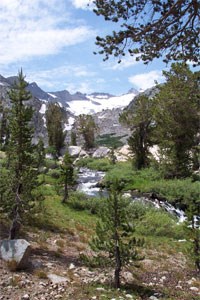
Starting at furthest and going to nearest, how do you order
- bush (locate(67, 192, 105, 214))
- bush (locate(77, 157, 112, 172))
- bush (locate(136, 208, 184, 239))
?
bush (locate(77, 157, 112, 172)) < bush (locate(67, 192, 105, 214)) < bush (locate(136, 208, 184, 239))

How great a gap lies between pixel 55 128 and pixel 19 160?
7702 centimetres

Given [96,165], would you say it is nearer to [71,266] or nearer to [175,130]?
[175,130]

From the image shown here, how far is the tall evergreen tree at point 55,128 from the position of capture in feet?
302

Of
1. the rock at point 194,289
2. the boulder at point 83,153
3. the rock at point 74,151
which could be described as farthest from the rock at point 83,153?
the rock at point 194,289

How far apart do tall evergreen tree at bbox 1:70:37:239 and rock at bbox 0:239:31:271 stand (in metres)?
2.46

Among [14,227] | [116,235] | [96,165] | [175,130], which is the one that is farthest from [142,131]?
[116,235]

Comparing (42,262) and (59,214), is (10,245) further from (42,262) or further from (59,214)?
(59,214)

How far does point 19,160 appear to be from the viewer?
15945 mm

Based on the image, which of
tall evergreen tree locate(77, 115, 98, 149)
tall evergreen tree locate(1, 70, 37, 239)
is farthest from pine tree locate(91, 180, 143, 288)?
tall evergreen tree locate(77, 115, 98, 149)

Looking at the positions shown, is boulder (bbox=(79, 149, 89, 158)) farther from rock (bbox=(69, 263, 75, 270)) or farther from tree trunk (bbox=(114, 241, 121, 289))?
tree trunk (bbox=(114, 241, 121, 289))

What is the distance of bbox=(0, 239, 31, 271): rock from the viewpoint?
503 inches

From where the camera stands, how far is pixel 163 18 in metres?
12.1

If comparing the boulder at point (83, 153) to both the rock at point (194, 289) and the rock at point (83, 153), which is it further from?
the rock at point (194, 289)

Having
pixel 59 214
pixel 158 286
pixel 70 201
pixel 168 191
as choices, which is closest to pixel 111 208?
pixel 158 286
